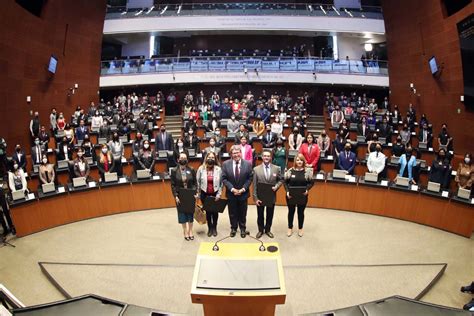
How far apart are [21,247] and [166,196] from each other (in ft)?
9.08

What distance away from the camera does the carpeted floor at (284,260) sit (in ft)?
14.8

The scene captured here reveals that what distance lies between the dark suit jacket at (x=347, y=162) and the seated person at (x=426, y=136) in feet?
14.4

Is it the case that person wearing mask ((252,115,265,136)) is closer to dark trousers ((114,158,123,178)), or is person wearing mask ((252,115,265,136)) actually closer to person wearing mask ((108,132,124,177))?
person wearing mask ((108,132,124,177))

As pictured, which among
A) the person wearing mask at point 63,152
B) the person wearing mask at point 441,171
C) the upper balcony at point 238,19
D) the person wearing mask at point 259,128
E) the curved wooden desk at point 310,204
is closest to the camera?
the curved wooden desk at point 310,204

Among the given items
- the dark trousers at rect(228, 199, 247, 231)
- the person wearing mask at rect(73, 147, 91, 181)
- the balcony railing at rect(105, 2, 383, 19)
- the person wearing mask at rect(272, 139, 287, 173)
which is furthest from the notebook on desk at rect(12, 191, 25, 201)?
the balcony railing at rect(105, 2, 383, 19)

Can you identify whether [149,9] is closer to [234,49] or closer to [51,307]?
[234,49]

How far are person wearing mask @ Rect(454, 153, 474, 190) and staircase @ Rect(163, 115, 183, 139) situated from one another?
32.9 ft

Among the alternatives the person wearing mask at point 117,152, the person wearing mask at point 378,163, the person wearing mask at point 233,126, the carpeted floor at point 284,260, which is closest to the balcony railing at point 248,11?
the person wearing mask at point 233,126

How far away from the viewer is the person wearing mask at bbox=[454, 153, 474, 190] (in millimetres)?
6873

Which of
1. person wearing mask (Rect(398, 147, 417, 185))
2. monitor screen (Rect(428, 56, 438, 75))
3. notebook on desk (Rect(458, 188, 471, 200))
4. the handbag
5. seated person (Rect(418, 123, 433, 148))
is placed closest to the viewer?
the handbag

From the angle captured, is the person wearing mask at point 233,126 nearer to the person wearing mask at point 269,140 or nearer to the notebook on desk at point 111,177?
the person wearing mask at point 269,140

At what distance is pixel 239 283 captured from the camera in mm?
2775

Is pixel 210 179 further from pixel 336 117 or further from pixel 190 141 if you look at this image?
pixel 336 117

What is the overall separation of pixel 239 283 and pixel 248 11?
15967 mm
